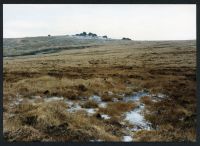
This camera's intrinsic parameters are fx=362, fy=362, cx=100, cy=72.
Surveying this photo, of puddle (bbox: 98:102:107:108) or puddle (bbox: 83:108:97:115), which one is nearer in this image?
puddle (bbox: 83:108:97:115)

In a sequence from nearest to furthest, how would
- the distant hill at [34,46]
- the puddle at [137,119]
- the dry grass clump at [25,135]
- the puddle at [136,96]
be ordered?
the dry grass clump at [25,135], the puddle at [137,119], the puddle at [136,96], the distant hill at [34,46]

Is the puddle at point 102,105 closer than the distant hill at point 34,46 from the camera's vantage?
Yes

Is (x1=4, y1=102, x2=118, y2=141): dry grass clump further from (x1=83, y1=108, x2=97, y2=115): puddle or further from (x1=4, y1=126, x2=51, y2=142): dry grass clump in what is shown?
(x1=83, y1=108, x2=97, y2=115): puddle

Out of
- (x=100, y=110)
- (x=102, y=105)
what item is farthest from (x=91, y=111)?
(x=102, y=105)

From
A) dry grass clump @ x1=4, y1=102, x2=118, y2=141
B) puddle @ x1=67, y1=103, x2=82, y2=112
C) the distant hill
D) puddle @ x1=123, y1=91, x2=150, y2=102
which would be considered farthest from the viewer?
the distant hill

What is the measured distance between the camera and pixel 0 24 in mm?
7727

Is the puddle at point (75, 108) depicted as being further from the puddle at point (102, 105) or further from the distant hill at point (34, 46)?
the distant hill at point (34, 46)

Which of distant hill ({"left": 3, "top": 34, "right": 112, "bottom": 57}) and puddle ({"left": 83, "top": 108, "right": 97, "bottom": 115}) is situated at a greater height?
puddle ({"left": 83, "top": 108, "right": 97, "bottom": 115})

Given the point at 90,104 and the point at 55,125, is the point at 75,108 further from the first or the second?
the point at 55,125

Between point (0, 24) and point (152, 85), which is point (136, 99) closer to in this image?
point (152, 85)

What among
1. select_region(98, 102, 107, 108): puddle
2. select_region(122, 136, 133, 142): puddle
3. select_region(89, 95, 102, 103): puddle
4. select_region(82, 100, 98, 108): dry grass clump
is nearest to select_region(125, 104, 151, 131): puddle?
select_region(122, 136, 133, 142): puddle

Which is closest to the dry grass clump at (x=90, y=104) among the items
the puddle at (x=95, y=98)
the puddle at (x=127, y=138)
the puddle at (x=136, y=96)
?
the puddle at (x=95, y=98)

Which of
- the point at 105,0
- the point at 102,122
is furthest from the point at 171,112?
the point at 105,0

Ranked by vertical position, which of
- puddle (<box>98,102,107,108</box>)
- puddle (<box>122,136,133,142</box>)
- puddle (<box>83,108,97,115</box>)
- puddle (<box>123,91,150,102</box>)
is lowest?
puddle (<box>122,136,133,142</box>)
